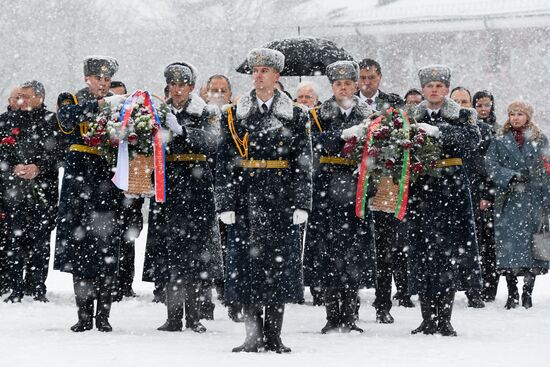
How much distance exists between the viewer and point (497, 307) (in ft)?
34.4

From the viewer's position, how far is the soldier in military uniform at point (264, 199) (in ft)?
23.2

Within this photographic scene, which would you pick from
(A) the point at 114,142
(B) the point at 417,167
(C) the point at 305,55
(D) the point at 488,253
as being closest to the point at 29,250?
(A) the point at 114,142

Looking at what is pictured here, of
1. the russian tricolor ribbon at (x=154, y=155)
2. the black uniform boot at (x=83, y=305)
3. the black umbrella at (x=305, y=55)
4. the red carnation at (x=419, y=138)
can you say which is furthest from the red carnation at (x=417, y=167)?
the black umbrella at (x=305, y=55)

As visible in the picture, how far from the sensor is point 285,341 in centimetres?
761

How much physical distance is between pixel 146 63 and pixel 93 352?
3183cm

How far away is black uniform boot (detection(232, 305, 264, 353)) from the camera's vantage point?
6.98 metres

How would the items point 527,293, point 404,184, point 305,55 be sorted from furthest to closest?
point 305,55 < point 527,293 < point 404,184

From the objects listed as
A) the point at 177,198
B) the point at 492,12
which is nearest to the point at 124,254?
the point at 177,198

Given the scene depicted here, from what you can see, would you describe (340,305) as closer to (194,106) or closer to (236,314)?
(236,314)

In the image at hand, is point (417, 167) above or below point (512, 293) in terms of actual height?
above

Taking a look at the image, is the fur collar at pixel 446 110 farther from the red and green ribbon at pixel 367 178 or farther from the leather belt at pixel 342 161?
the leather belt at pixel 342 161

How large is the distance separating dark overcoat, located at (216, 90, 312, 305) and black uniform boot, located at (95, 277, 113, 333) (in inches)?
47.9

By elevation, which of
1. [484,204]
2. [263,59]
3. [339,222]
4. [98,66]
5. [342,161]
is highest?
[98,66]

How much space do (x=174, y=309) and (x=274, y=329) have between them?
4.27 feet
